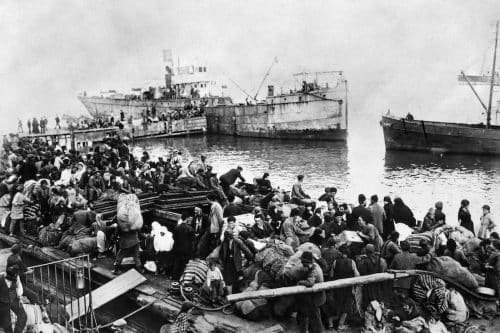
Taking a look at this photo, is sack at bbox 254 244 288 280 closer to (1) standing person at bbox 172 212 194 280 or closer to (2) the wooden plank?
(1) standing person at bbox 172 212 194 280

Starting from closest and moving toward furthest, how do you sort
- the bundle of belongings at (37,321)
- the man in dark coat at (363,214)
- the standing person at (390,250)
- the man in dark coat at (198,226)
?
the bundle of belongings at (37,321)
the standing person at (390,250)
the man in dark coat at (198,226)
the man in dark coat at (363,214)

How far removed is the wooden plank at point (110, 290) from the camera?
789 cm

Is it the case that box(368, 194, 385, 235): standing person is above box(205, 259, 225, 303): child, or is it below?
above

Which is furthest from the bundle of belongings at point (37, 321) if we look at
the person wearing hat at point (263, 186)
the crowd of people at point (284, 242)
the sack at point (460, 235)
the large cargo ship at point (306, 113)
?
the large cargo ship at point (306, 113)

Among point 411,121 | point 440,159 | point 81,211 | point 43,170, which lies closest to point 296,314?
point 81,211

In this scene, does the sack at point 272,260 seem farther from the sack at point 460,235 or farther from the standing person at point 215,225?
the sack at point 460,235

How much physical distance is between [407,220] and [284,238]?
3.63 m

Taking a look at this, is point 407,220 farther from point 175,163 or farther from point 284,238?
point 175,163

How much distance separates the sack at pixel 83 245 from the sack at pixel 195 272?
271 centimetres

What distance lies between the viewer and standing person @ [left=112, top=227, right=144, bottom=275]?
8812 mm

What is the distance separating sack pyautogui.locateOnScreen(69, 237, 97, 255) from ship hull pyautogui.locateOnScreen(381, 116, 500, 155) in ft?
109

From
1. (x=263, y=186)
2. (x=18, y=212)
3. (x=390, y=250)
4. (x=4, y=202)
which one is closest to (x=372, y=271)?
(x=390, y=250)

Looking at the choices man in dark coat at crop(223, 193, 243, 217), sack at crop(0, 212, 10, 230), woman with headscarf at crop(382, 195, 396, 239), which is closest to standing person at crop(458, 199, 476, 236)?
woman with headscarf at crop(382, 195, 396, 239)

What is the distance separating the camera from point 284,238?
28.9 ft
